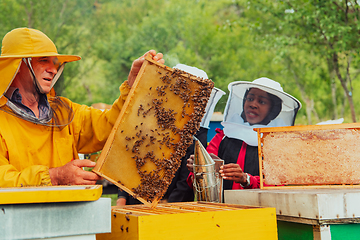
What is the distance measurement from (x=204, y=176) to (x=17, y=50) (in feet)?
5.29

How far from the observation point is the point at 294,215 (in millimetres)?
1970

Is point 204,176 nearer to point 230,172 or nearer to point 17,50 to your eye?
point 230,172

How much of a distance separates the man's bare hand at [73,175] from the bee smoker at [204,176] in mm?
847

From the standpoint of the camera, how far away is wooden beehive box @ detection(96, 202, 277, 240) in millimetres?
1614

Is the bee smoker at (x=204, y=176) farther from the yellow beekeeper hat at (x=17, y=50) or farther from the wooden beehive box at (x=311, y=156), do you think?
the yellow beekeeper hat at (x=17, y=50)

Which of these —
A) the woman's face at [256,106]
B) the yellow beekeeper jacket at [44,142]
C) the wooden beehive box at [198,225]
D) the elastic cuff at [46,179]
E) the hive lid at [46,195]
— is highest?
the woman's face at [256,106]

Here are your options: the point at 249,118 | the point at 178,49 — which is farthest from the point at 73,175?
the point at 178,49

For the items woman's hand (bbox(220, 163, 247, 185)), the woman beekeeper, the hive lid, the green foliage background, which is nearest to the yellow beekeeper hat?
the hive lid

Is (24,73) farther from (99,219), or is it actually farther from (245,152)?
(245,152)

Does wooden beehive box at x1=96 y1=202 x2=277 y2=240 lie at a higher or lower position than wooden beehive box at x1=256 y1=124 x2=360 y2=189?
lower

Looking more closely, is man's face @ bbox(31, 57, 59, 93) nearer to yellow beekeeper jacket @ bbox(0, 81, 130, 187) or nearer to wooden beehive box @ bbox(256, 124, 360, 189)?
yellow beekeeper jacket @ bbox(0, 81, 130, 187)

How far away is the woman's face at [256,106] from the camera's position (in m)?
3.78

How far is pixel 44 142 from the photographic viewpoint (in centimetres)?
236

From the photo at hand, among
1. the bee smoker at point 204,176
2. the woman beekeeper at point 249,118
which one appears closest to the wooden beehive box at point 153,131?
the bee smoker at point 204,176
